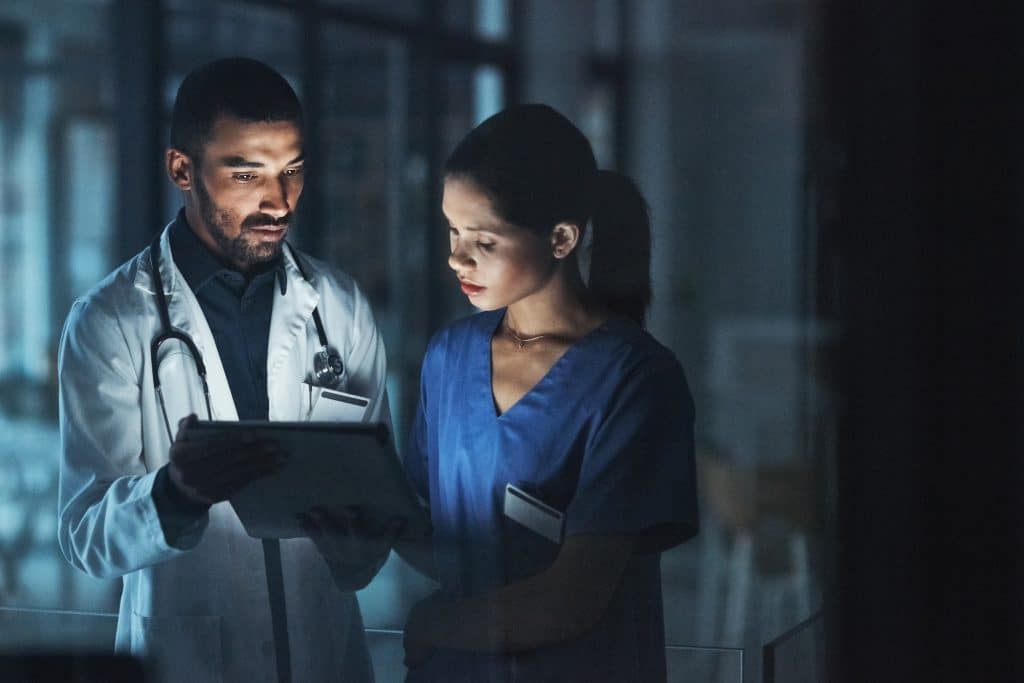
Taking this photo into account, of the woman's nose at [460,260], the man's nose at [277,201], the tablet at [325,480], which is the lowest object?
the tablet at [325,480]

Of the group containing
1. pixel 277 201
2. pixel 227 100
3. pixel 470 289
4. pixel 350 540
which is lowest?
pixel 350 540

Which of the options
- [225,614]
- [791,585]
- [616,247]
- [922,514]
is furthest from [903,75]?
[225,614]

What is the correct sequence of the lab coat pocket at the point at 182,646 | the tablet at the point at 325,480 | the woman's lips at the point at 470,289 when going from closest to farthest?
the tablet at the point at 325,480 → the woman's lips at the point at 470,289 → the lab coat pocket at the point at 182,646

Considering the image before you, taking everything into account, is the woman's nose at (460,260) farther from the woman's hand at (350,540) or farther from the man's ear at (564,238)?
the woman's hand at (350,540)

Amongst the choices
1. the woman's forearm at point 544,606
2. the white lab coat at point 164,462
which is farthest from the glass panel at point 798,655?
the white lab coat at point 164,462

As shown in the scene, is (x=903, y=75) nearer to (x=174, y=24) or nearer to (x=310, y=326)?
(x=310, y=326)

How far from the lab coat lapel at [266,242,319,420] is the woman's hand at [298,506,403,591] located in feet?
0.48

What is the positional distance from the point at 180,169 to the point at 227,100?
0.37 ft

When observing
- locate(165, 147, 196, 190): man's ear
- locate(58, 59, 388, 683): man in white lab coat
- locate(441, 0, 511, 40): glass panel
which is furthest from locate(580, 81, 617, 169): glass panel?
locate(165, 147, 196, 190): man's ear

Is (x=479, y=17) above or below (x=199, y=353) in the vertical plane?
above

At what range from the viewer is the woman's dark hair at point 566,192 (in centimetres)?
176

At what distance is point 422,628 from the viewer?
192 centimetres

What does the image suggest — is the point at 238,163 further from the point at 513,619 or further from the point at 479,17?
the point at 513,619

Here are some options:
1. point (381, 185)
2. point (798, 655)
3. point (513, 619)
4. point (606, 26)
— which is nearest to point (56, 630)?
point (513, 619)
